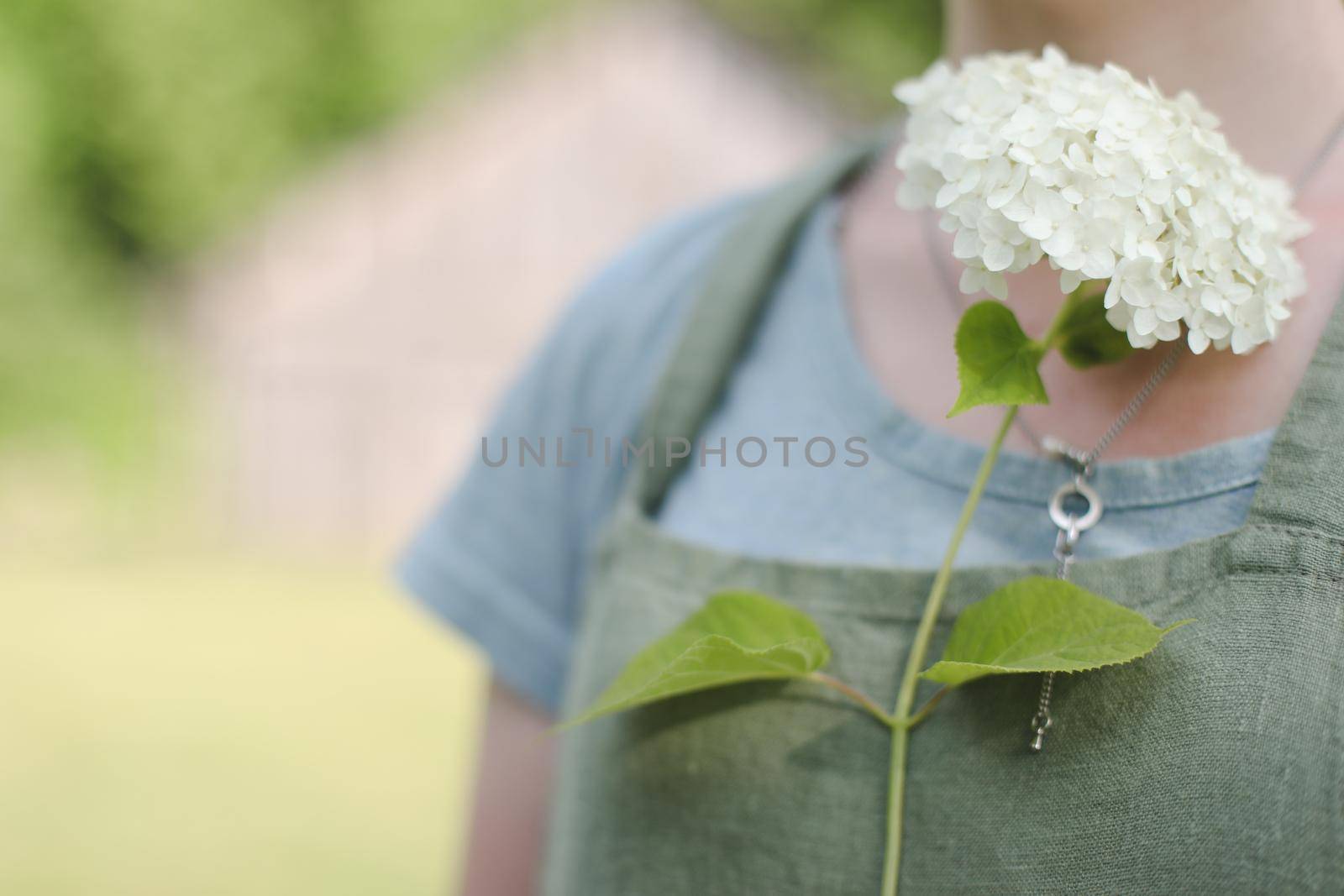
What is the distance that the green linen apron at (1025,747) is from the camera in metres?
0.51

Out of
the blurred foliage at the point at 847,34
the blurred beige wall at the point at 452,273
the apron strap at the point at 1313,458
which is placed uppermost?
the blurred foliage at the point at 847,34

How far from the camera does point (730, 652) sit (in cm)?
58

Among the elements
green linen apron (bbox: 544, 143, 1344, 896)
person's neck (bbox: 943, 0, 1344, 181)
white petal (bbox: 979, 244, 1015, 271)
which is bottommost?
green linen apron (bbox: 544, 143, 1344, 896)

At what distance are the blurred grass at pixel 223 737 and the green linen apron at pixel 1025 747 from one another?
2.71 metres

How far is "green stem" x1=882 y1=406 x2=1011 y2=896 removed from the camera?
592mm

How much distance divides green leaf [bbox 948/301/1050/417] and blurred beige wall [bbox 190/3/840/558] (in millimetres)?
5541

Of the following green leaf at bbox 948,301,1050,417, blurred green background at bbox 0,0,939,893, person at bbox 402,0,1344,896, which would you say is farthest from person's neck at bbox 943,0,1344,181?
blurred green background at bbox 0,0,939,893

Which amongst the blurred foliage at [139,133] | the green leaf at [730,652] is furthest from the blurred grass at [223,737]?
the green leaf at [730,652]

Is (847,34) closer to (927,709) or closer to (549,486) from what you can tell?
(549,486)

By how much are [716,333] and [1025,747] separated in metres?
0.38

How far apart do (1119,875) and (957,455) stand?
0.26 meters

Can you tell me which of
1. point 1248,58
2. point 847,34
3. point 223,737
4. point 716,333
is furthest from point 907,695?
point 847,34

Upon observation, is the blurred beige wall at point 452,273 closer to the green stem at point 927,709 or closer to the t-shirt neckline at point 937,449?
the t-shirt neckline at point 937,449

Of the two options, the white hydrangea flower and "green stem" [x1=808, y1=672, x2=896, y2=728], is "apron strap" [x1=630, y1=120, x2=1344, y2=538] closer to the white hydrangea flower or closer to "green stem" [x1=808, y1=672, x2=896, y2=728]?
the white hydrangea flower
